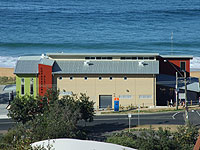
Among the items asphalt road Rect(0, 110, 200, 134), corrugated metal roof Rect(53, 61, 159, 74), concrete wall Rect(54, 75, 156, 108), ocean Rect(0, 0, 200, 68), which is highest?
ocean Rect(0, 0, 200, 68)

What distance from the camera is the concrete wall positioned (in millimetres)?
53344

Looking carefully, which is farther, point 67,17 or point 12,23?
point 67,17

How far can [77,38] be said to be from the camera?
4451 inches

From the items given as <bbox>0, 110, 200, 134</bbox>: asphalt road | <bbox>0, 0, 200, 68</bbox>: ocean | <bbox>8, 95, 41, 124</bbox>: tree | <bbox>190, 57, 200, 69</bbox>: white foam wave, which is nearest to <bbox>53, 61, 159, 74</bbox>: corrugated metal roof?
<bbox>0, 110, 200, 134</bbox>: asphalt road

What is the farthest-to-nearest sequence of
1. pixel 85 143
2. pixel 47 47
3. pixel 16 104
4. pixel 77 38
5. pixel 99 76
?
1. pixel 77 38
2. pixel 47 47
3. pixel 99 76
4. pixel 16 104
5. pixel 85 143

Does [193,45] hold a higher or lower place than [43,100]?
higher

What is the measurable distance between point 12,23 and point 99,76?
8055 cm

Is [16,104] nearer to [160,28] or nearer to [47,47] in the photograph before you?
[47,47]

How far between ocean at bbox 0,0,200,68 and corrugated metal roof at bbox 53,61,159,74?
3219cm

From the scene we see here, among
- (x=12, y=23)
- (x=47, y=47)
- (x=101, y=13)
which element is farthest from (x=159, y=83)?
(x=101, y=13)

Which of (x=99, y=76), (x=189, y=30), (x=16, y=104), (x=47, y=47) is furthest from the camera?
(x=189, y=30)

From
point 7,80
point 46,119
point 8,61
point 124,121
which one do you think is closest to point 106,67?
point 124,121

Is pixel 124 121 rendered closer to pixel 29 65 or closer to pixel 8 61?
pixel 29 65

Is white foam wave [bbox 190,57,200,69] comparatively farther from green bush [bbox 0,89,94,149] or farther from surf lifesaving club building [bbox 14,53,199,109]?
green bush [bbox 0,89,94,149]
